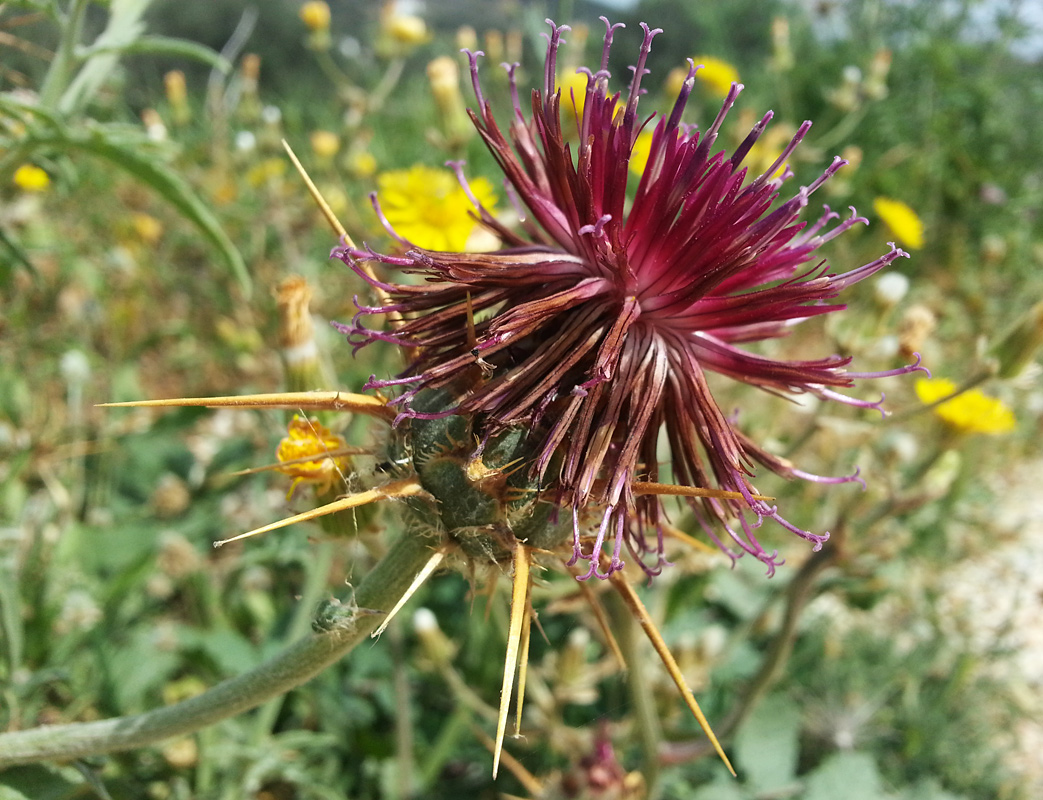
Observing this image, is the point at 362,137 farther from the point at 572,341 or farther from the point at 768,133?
the point at 572,341

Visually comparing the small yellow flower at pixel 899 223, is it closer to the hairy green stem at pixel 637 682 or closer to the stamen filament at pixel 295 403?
the hairy green stem at pixel 637 682

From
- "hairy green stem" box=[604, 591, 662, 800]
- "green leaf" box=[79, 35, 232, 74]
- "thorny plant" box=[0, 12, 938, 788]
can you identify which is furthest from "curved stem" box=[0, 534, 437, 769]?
"green leaf" box=[79, 35, 232, 74]

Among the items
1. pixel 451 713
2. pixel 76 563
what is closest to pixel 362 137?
pixel 76 563

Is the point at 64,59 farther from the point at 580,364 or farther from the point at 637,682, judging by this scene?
the point at 637,682

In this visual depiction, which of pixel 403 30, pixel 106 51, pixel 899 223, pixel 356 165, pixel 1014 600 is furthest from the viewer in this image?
pixel 403 30

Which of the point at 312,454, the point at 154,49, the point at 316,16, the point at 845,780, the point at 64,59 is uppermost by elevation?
the point at 316,16

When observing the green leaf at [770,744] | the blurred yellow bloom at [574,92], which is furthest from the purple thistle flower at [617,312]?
the green leaf at [770,744]

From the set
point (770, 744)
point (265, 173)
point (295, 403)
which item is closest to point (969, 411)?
point (770, 744)
